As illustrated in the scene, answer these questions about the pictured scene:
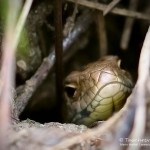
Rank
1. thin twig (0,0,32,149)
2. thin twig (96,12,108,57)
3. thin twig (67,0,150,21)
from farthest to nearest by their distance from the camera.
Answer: thin twig (96,12,108,57)
thin twig (67,0,150,21)
thin twig (0,0,32,149)

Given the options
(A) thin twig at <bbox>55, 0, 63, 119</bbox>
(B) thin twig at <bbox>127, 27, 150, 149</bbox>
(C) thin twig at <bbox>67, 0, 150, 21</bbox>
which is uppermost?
(C) thin twig at <bbox>67, 0, 150, 21</bbox>

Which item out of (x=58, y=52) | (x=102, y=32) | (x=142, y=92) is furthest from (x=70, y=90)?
(x=142, y=92)

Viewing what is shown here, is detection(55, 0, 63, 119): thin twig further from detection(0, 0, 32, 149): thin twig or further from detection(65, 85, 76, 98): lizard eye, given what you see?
detection(0, 0, 32, 149): thin twig

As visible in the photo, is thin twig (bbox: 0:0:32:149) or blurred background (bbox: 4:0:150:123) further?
blurred background (bbox: 4:0:150:123)

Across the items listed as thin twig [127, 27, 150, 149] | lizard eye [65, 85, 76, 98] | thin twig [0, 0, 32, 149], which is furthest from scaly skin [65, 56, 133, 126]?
thin twig [0, 0, 32, 149]

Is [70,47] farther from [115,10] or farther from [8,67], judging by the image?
[8,67]

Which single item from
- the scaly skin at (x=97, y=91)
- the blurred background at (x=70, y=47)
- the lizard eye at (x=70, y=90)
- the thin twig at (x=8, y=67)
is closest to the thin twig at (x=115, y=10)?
the blurred background at (x=70, y=47)

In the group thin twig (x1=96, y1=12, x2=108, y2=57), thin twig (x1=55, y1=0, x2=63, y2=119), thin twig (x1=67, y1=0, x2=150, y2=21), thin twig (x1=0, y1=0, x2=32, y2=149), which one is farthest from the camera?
thin twig (x1=96, y1=12, x2=108, y2=57)

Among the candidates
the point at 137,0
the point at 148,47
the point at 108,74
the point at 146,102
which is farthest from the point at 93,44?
the point at 146,102

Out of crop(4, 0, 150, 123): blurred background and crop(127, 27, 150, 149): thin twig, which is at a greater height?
crop(4, 0, 150, 123): blurred background

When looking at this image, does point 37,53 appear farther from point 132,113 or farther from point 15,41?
point 132,113
